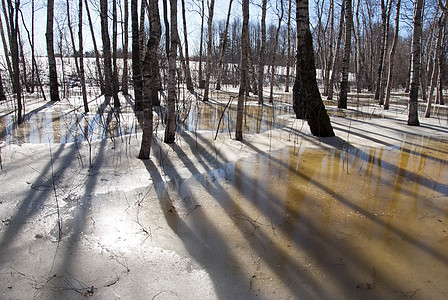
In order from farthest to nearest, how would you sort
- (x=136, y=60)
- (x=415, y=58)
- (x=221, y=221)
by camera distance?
(x=136, y=60) < (x=415, y=58) < (x=221, y=221)

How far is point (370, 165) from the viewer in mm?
5281

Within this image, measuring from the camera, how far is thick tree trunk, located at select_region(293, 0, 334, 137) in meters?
6.93

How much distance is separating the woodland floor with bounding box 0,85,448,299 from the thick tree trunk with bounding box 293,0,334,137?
39.5 inches

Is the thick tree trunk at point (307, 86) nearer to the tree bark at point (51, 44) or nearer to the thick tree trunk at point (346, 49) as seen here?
the thick tree trunk at point (346, 49)

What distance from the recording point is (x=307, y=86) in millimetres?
7172

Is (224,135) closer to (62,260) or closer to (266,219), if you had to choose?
(266,219)

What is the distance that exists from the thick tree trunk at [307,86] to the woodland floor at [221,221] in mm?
1004

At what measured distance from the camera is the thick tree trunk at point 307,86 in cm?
693

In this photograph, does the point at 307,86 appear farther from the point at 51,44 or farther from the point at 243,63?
the point at 51,44

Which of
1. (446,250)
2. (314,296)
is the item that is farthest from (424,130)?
(314,296)

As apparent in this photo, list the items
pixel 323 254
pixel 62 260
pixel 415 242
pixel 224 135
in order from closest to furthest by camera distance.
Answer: pixel 62 260 < pixel 323 254 < pixel 415 242 < pixel 224 135

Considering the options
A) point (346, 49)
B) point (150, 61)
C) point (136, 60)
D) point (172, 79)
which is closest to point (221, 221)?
point (150, 61)

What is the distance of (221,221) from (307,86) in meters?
4.90

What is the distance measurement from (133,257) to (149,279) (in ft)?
1.12
